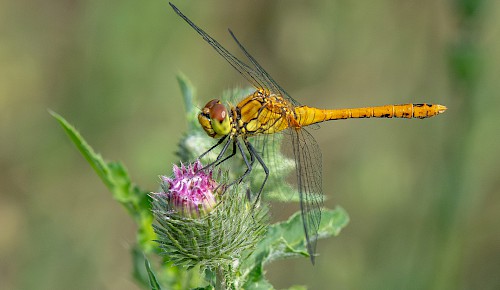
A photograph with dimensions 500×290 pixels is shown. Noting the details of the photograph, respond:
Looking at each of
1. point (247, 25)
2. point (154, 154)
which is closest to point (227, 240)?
point (154, 154)

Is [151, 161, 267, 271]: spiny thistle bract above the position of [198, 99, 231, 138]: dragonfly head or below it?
below

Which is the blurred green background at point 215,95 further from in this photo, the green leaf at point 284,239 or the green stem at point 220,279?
the green stem at point 220,279

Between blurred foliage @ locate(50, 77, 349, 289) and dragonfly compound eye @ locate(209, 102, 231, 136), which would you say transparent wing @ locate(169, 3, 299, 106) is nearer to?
dragonfly compound eye @ locate(209, 102, 231, 136)

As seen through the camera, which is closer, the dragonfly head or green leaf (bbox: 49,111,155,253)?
green leaf (bbox: 49,111,155,253)

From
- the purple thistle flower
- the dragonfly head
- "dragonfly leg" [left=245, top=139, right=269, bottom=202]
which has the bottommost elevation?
the purple thistle flower

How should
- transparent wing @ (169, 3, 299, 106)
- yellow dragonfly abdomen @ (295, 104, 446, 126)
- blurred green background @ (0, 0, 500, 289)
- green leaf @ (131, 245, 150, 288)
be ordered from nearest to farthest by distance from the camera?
green leaf @ (131, 245, 150, 288) → transparent wing @ (169, 3, 299, 106) → yellow dragonfly abdomen @ (295, 104, 446, 126) → blurred green background @ (0, 0, 500, 289)

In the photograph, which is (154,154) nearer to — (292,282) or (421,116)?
(292,282)

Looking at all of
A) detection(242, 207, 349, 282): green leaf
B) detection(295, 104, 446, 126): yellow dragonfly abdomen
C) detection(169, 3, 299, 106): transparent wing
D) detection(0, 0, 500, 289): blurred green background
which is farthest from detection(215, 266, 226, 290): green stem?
detection(0, 0, 500, 289): blurred green background
